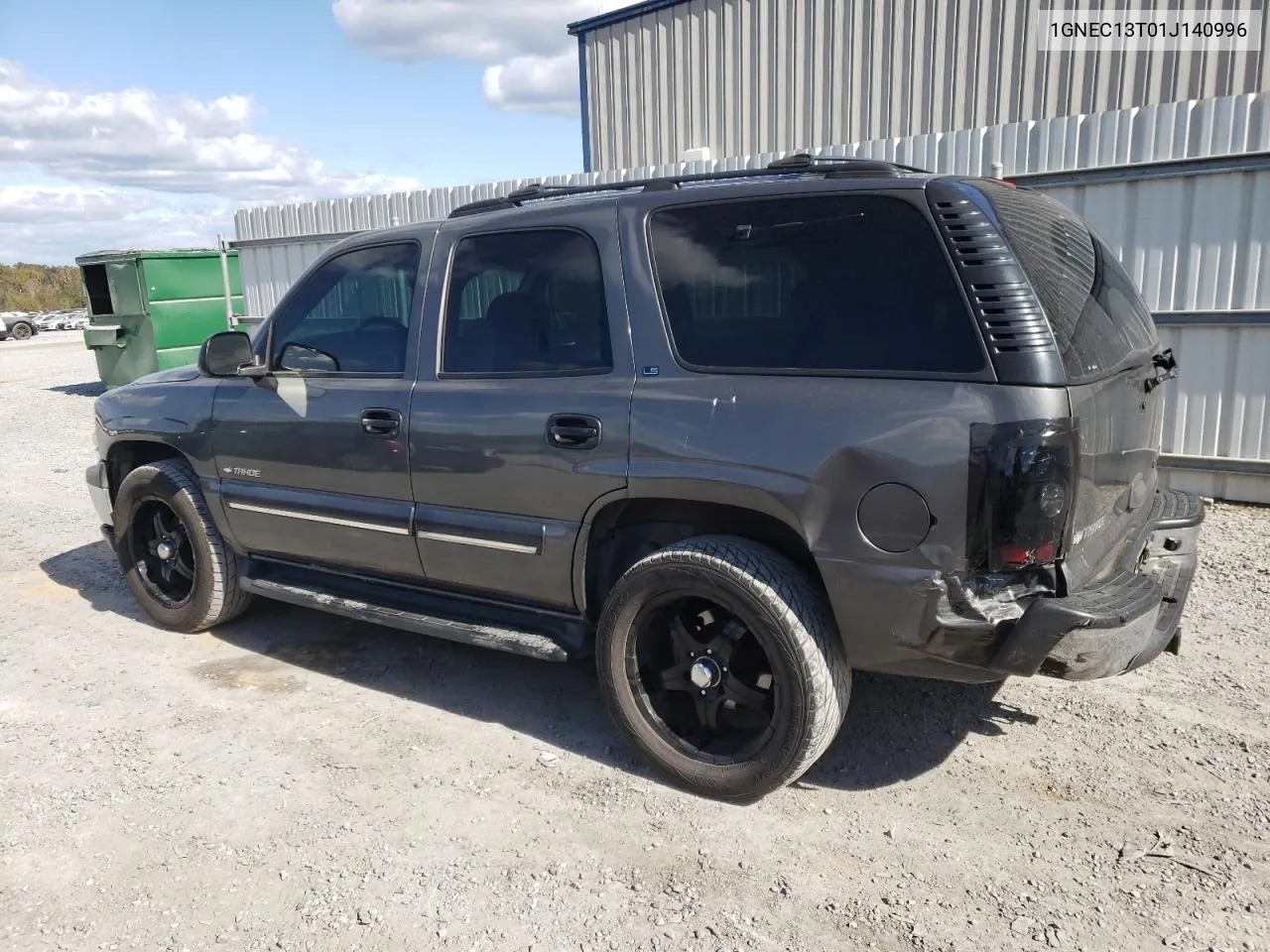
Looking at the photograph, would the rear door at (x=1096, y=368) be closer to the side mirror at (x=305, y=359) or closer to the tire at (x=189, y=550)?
the side mirror at (x=305, y=359)

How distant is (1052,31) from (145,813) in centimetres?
1053

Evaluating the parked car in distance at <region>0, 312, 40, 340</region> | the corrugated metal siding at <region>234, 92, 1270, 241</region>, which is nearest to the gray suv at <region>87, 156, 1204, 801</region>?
the corrugated metal siding at <region>234, 92, 1270, 241</region>

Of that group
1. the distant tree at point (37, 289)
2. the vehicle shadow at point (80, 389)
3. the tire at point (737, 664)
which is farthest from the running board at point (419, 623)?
the distant tree at point (37, 289)

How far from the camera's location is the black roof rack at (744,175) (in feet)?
10.3

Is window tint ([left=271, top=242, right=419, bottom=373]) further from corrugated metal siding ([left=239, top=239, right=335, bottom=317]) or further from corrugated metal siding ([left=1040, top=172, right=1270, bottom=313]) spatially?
corrugated metal siding ([left=239, top=239, right=335, bottom=317])

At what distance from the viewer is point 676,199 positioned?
10.9ft

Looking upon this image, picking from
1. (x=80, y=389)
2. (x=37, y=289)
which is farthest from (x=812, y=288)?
(x=37, y=289)

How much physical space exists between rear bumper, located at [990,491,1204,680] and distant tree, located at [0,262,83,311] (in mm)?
54680

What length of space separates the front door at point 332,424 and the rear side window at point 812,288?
1.25m

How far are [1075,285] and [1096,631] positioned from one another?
107cm

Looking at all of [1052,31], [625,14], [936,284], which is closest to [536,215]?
[936,284]

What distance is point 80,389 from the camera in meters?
17.1

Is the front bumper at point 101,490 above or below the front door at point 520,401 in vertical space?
below

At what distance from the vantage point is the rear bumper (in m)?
2.68
